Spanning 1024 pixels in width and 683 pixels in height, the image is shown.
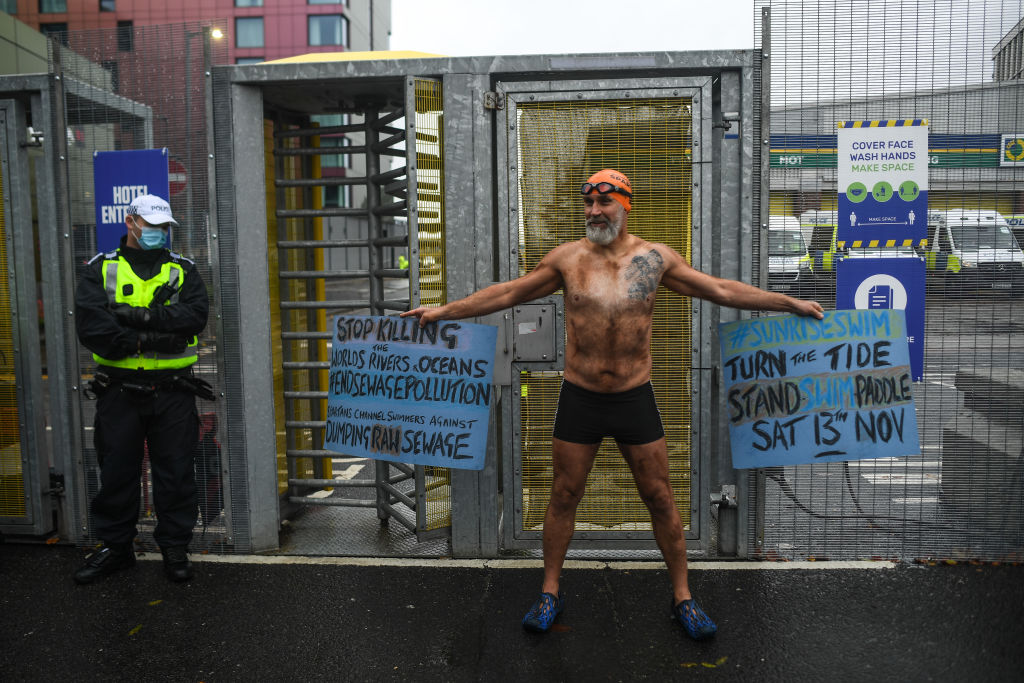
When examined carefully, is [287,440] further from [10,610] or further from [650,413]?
[650,413]

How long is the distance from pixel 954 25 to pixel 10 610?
6125 millimetres

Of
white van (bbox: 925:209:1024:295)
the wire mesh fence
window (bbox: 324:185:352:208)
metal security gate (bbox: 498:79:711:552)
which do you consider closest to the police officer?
metal security gate (bbox: 498:79:711:552)

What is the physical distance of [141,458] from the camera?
15.9 ft

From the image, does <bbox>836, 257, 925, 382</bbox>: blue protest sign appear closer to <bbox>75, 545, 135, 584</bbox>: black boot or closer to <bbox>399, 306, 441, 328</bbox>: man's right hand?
<bbox>399, 306, 441, 328</bbox>: man's right hand

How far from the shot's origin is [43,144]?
17.2ft

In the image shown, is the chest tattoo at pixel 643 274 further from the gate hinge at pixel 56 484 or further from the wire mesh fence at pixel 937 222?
the gate hinge at pixel 56 484

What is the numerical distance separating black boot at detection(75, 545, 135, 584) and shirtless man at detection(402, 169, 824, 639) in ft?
8.31

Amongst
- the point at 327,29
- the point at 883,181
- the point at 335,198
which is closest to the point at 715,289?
the point at 883,181

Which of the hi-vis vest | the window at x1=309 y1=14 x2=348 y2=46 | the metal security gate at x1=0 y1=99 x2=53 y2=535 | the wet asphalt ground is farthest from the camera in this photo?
the window at x1=309 y1=14 x2=348 y2=46

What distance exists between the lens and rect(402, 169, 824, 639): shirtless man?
3.91 m

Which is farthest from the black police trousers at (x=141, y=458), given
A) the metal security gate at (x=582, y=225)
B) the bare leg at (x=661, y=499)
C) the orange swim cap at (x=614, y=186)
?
the orange swim cap at (x=614, y=186)

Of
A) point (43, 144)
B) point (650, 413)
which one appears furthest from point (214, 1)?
point (650, 413)

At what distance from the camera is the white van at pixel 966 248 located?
4582mm

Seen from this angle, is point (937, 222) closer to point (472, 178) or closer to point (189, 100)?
point (472, 178)
